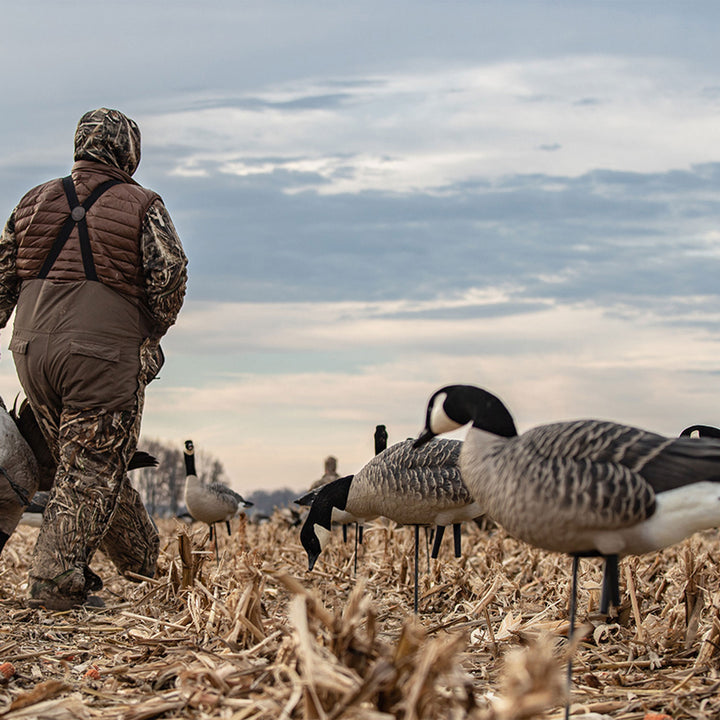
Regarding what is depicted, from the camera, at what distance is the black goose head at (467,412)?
15.7 feet

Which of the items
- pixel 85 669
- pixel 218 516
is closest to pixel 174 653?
pixel 85 669

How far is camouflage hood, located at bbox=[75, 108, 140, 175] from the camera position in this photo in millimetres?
8070

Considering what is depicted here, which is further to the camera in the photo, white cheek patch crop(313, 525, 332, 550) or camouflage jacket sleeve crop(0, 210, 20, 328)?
white cheek patch crop(313, 525, 332, 550)

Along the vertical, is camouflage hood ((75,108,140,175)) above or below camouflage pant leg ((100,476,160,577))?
above

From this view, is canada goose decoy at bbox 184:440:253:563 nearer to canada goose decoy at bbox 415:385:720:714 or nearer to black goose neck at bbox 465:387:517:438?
black goose neck at bbox 465:387:517:438

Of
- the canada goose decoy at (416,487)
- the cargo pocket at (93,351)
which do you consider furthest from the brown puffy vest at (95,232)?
the canada goose decoy at (416,487)

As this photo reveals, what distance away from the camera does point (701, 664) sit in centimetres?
530

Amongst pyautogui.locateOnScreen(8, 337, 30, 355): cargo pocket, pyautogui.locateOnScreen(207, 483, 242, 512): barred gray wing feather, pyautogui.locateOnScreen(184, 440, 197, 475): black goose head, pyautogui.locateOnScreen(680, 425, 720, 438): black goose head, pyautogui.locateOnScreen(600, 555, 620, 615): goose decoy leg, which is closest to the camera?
pyautogui.locateOnScreen(600, 555, 620, 615): goose decoy leg

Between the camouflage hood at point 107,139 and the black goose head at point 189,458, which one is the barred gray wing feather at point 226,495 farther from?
the camouflage hood at point 107,139

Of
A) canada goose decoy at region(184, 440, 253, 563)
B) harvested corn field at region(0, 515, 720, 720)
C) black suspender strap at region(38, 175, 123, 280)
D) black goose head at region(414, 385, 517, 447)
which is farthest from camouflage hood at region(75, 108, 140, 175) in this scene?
canada goose decoy at region(184, 440, 253, 563)

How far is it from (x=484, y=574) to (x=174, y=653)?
420 centimetres

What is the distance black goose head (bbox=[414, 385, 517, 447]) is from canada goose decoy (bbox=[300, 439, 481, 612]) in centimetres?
245

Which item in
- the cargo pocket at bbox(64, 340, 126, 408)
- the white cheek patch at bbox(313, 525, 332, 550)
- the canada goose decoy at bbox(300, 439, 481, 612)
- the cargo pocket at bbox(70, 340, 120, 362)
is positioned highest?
the cargo pocket at bbox(70, 340, 120, 362)

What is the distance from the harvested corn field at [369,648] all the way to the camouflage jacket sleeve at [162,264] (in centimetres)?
206
